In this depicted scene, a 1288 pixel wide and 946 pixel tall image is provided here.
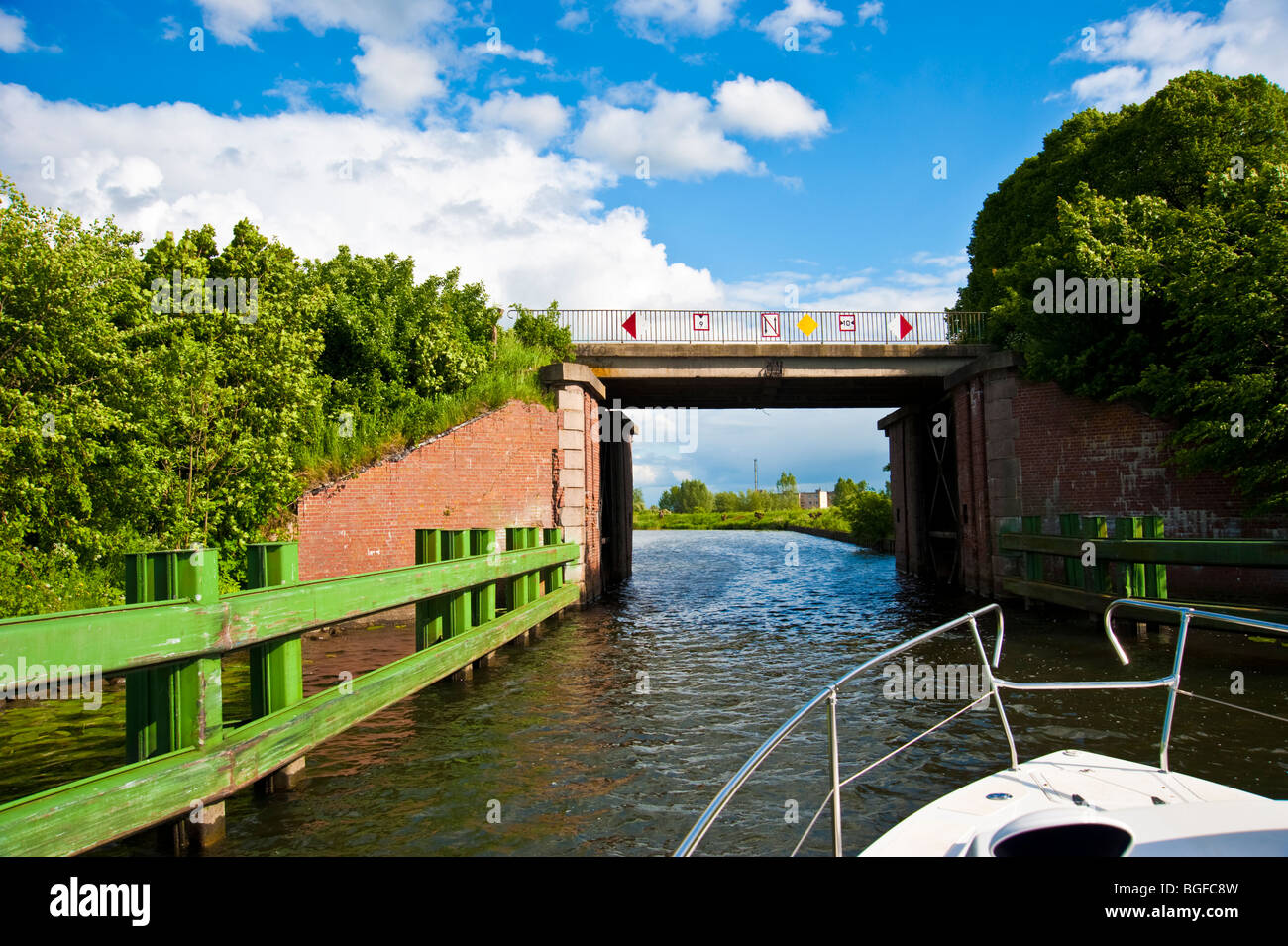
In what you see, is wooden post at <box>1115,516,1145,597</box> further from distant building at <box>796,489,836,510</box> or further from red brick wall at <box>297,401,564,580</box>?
distant building at <box>796,489,836,510</box>

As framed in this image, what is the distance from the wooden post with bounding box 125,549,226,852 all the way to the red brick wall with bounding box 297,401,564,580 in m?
9.50

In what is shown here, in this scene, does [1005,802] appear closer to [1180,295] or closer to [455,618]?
[455,618]

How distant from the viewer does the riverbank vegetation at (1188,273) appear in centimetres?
1243

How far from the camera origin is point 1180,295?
1391 centimetres

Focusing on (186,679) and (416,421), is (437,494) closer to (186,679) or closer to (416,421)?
(416,421)

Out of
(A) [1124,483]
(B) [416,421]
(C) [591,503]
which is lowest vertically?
(C) [591,503]

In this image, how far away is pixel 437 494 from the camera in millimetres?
15117

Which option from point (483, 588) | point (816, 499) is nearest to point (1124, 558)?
point (483, 588)

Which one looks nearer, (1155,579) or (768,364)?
(1155,579)

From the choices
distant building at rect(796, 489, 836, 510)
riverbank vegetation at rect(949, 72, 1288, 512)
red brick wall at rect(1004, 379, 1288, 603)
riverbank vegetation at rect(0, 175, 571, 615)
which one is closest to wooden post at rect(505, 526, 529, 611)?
riverbank vegetation at rect(0, 175, 571, 615)

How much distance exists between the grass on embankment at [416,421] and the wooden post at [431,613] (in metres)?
6.21

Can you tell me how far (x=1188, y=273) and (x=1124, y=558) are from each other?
6.42 m

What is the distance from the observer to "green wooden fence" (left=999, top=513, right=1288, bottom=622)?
9297 mm

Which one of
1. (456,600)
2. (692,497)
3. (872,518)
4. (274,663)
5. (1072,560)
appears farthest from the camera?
(692,497)
